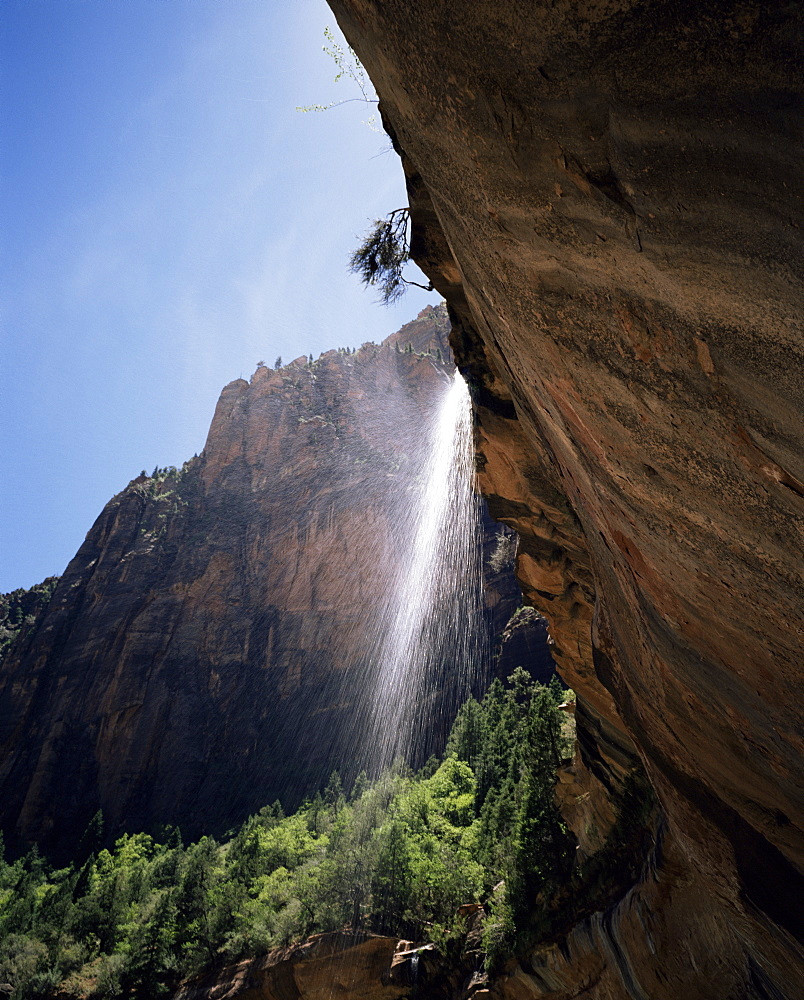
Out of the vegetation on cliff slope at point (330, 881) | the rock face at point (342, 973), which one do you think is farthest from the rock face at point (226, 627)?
the rock face at point (342, 973)

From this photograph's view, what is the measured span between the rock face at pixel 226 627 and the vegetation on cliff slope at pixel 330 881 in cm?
1414

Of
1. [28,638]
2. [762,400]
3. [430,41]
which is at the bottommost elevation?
[762,400]

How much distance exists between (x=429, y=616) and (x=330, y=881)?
40090 millimetres

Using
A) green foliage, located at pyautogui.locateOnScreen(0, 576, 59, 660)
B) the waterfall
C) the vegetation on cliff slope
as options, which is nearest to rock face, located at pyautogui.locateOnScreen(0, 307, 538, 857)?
the waterfall

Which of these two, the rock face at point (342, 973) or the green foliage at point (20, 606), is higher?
the green foliage at point (20, 606)

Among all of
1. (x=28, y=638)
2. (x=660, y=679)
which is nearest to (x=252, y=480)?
(x=28, y=638)

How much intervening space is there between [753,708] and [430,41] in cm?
420

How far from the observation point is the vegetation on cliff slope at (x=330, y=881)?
17.4 metres

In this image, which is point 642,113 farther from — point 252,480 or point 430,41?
point 252,480

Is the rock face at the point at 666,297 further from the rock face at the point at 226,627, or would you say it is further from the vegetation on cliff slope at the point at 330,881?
the rock face at the point at 226,627

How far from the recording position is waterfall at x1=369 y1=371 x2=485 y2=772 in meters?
52.4

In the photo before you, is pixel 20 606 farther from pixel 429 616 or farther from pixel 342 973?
pixel 342 973

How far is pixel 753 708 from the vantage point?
3.91 m

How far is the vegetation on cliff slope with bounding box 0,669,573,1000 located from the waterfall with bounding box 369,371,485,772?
1423 centimetres
